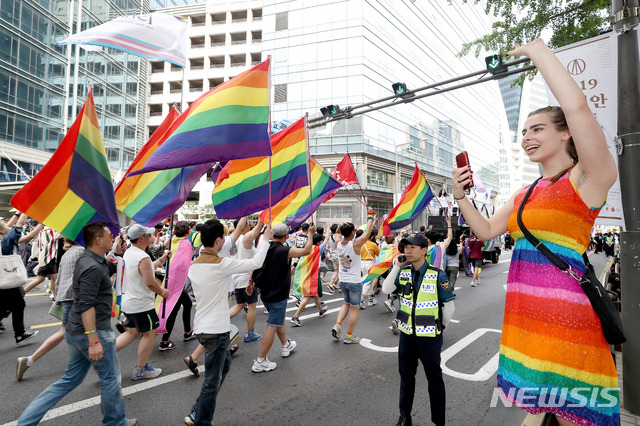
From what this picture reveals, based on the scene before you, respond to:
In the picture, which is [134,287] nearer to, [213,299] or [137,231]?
[137,231]

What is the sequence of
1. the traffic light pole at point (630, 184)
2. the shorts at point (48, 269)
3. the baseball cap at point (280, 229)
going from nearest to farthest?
the traffic light pole at point (630, 184), the baseball cap at point (280, 229), the shorts at point (48, 269)

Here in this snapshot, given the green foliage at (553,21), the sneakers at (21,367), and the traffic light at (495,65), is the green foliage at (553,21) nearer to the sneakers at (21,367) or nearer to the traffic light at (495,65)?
the traffic light at (495,65)

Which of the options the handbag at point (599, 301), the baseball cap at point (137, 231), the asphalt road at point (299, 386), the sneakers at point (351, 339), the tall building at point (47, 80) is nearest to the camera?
the handbag at point (599, 301)

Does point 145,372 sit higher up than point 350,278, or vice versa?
point 350,278

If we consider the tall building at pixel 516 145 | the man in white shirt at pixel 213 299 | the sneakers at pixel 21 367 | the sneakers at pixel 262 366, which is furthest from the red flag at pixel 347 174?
the tall building at pixel 516 145

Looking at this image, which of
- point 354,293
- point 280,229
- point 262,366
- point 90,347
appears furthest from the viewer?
point 354,293

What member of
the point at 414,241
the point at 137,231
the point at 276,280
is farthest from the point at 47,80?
the point at 414,241

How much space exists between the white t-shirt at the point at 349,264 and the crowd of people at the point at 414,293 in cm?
3

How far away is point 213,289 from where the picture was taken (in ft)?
11.0

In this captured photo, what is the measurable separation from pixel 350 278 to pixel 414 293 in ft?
9.94

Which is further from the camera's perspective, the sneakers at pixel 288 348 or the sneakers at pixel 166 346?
the sneakers at pixel 166 346

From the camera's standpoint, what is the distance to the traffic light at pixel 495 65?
8859mm

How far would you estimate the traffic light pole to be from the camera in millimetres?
3199

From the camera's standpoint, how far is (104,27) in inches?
203
